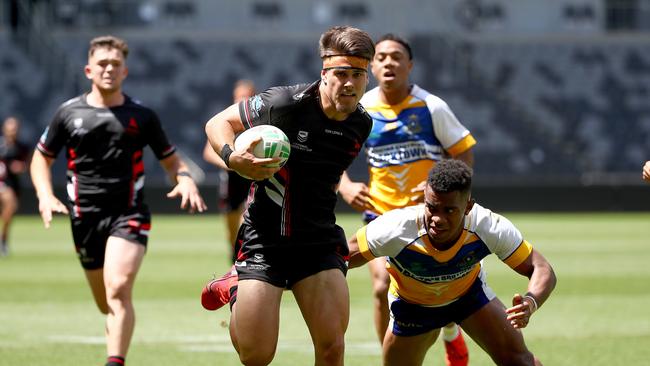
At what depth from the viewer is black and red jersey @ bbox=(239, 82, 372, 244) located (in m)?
6.74

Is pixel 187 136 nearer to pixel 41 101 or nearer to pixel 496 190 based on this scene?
pixel 41 101

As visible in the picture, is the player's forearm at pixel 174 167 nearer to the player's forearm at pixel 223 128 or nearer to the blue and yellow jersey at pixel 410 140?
the blue and yellow jersey at pixel 410 140

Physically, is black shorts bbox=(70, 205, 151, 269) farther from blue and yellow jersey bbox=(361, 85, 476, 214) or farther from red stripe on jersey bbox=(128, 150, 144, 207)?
blue and yellow jersey bbox=(361, 85, 476, 214)

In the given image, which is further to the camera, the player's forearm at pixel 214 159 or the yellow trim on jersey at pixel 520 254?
the player's forearm at pixel 214 159

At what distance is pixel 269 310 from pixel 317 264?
0.40 metres

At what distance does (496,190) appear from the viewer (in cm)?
3259

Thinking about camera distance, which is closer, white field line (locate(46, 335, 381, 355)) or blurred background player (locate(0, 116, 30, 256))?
white field line (locate(46, 335, 381, 355))

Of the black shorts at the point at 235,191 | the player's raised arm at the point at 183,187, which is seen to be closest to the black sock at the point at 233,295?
the player's raised arm at the point at 183,187

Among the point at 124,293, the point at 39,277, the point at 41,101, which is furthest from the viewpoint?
the point at 41,101

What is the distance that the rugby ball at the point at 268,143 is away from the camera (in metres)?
6.24

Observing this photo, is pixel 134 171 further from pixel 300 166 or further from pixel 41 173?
pixel 300 166

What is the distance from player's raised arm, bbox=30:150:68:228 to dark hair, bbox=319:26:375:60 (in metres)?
2.60

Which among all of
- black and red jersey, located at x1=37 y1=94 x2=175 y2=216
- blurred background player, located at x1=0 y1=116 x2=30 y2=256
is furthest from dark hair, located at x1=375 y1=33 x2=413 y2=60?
blurred background player, located at x1=0 y1=116 x2=30 y2=256

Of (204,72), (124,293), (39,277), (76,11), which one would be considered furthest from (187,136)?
(124,293)
